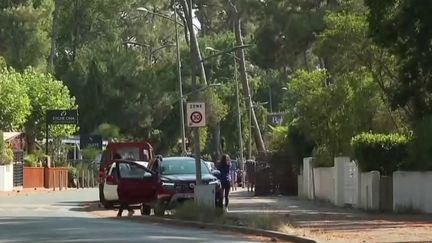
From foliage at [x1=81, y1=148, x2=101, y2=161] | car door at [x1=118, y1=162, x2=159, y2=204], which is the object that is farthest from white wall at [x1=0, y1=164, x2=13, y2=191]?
car door at [x1=118, y1=162, x2=159, y2=204]

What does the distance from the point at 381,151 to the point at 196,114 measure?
269 inches

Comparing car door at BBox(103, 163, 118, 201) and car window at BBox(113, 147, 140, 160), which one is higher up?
car window at BBox(113, 147, 140, 160)

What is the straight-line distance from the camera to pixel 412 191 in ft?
90.6

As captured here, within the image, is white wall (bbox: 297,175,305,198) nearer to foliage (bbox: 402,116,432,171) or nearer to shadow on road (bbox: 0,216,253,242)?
foliage (bbox: 402,116,432,171)

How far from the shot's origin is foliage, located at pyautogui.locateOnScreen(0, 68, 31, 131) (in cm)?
6081

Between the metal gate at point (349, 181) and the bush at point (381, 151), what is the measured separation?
163 centimetres

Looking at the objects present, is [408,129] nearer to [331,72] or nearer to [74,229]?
[331,72]

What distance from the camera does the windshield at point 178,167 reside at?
29.1m

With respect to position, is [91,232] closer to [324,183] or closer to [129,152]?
[324,183]

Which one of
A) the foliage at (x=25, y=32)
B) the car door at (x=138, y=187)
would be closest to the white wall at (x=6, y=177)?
the foliage at (x=25, y=32)

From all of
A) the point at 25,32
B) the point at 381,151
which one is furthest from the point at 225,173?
the point at 25,32

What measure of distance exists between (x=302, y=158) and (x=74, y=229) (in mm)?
21441

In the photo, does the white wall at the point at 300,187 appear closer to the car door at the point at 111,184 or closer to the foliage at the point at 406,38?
the car door at the point at 111,184

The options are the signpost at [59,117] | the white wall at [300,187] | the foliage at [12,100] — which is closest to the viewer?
the white wall at [300,187]
